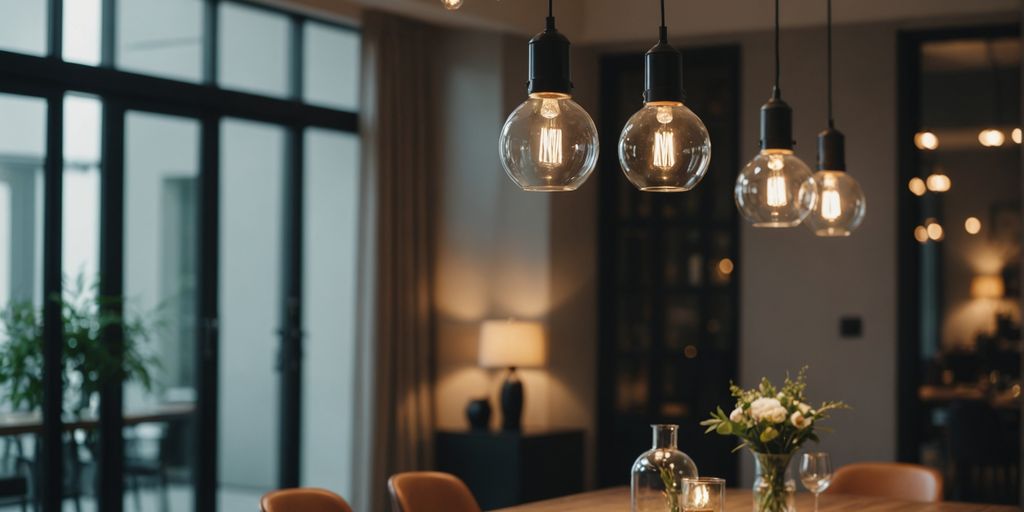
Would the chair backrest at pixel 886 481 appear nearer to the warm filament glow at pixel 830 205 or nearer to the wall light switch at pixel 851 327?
the warm filament glow at pixel 830 205

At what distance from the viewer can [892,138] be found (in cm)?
690

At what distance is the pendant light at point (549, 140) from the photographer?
2713 mm

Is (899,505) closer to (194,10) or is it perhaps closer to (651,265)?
(651,265)

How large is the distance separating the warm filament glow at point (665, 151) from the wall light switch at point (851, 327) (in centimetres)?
447

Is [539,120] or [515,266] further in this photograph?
[515,266]

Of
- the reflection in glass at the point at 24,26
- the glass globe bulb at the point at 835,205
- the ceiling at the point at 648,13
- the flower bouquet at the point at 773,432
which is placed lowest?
the flower bouquet at the point at 773,432

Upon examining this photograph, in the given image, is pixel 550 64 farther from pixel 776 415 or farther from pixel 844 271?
pixel 844 271

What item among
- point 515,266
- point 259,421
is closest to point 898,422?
point 515,266

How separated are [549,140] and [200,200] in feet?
13.1

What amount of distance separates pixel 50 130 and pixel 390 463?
8.64ft

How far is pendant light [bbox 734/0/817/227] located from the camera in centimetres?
355

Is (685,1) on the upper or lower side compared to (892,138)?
upper

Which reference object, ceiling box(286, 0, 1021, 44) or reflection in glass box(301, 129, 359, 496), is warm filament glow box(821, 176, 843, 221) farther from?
reflection in glass box(301, 129, 359, 496)

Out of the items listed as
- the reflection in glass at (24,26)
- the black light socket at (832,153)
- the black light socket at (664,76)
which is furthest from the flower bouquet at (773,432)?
the reflection in glass at (24,26)
